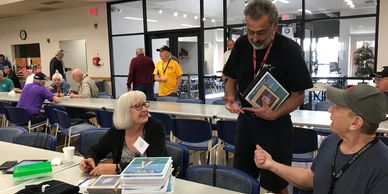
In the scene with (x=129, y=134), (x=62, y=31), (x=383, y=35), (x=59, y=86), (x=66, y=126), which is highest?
(x=62, y=31)

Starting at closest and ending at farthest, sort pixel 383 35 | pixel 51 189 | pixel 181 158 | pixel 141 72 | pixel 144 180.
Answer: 1. pixel 144 180
2. pixel 51 189
3. pixel 181 158
4. pixel 383 35
5. pixel 141 72

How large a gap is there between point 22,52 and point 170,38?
6.70 metres

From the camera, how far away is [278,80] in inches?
80.4

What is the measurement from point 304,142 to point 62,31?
30.6ft

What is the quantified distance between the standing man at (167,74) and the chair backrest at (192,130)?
288cm

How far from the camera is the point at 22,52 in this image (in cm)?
1211

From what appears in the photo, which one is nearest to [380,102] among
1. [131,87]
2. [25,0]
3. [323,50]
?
[323,50]

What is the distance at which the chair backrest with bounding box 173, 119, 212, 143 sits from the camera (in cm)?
369

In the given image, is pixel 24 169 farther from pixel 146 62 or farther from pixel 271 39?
pixel 146 62

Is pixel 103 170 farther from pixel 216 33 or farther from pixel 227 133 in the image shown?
pixel 216 33

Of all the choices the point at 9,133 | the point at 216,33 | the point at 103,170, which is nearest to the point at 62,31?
the point at 216,33

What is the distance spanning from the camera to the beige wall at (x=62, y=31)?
965 centimetres

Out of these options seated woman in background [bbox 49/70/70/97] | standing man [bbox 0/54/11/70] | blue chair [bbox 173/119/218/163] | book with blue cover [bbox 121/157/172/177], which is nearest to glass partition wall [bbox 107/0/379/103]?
blue chair [bbox 173/119/218/163]

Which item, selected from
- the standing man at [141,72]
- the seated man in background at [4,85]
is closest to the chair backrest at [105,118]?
the standing man at [141,72]
